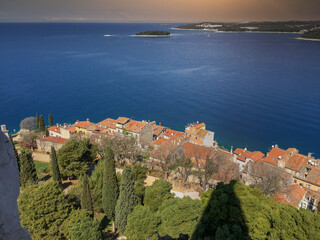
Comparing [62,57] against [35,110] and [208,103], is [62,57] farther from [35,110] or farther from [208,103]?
[208,103]

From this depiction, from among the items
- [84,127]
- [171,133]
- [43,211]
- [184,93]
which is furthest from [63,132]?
[184,93]

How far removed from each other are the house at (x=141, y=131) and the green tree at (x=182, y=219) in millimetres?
17567

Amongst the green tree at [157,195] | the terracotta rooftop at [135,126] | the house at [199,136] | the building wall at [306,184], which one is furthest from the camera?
the terracotta rooftop at [135,126]

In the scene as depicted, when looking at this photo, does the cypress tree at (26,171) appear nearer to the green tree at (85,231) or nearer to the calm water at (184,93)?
the green tree at (85,231)

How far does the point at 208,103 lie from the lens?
155 ft

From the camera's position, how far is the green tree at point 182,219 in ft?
37.0

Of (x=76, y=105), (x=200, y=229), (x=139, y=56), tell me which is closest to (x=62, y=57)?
(x=139, y=56)

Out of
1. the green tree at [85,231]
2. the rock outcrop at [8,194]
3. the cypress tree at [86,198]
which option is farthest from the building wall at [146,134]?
the rock outcrop at [8,194]

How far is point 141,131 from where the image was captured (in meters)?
29.6

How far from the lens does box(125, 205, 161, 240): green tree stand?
11516 millimetres

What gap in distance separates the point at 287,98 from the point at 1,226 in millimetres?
52950

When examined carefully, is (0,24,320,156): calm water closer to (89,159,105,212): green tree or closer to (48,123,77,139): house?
(48,123,77,139): house

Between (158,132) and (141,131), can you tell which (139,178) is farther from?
(158,132)

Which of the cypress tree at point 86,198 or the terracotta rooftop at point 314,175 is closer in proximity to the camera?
the cypress tree at point 86,198
